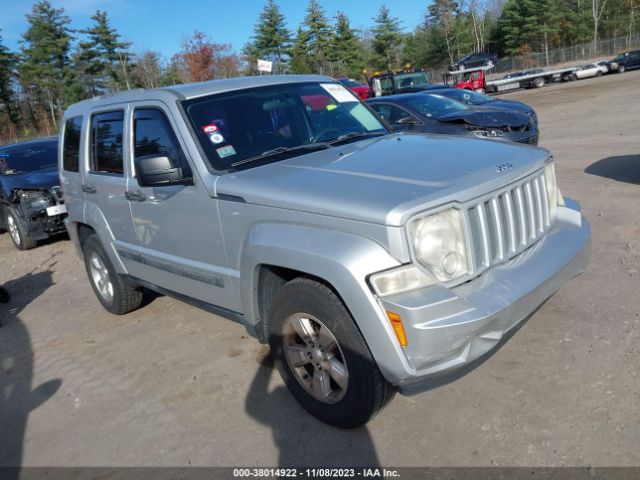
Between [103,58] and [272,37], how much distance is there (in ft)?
55.9

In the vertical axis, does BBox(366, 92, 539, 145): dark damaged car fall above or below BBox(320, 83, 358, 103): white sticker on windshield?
below

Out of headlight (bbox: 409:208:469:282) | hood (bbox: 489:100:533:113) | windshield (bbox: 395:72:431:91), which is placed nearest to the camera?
headlight (bbox: 409:208:469:282)

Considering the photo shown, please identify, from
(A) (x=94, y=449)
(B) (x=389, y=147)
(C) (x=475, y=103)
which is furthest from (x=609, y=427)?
(C) (x=475, y=103)

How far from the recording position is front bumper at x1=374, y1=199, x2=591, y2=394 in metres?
2.57

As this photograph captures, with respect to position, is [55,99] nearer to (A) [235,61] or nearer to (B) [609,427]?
(A) [235,61]

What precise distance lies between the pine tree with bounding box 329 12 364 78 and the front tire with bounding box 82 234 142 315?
188 ft

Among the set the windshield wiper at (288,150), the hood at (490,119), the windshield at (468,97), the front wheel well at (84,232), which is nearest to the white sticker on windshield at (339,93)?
the windshield wiper at (288,150)

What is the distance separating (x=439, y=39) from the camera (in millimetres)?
72188

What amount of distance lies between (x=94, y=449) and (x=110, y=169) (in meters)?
2.30

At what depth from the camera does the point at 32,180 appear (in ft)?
30.0

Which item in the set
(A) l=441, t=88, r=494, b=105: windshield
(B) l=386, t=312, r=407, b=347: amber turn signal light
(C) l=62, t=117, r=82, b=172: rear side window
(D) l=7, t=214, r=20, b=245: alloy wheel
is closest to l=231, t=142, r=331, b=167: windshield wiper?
(B) l=386, t=312, r=407, b=347: amber turn signal light

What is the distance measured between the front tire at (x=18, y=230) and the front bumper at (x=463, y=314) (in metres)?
8.15

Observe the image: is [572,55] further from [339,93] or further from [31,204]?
[339,93]

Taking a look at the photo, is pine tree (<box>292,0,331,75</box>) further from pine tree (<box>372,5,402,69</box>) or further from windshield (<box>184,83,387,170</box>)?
windshield (<box>184,83,387,170</box>)
